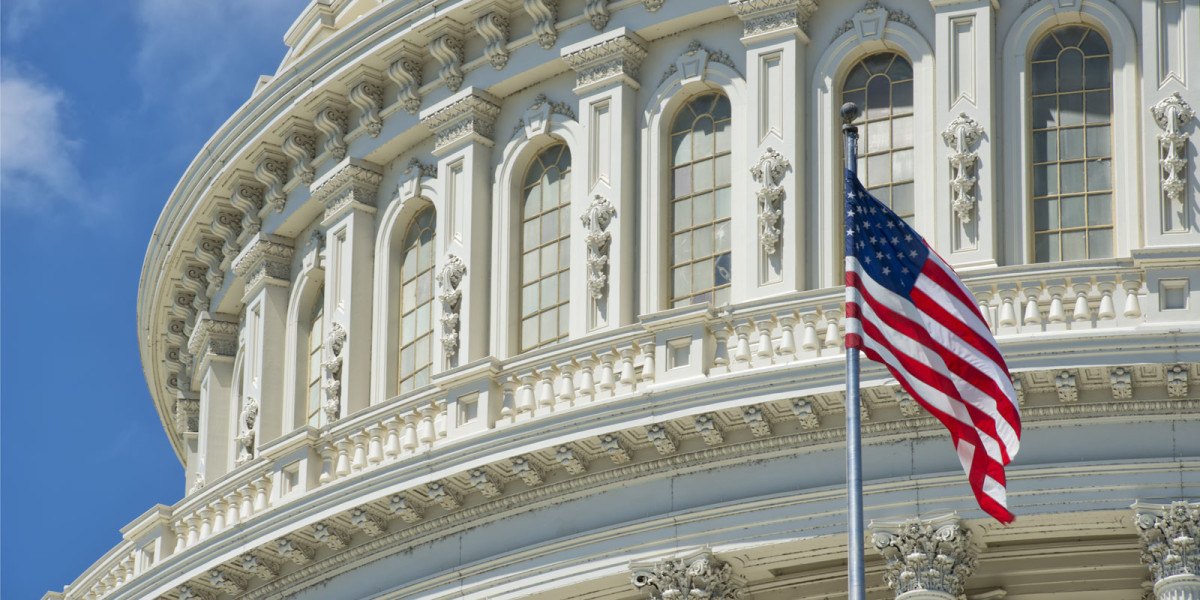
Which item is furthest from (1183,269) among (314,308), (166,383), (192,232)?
(166,383)

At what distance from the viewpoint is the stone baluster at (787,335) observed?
36.6m

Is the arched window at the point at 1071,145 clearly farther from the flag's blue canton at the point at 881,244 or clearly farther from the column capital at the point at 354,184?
the column capital at the point at 354,184

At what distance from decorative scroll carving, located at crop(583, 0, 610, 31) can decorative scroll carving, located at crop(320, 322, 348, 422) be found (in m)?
5.91

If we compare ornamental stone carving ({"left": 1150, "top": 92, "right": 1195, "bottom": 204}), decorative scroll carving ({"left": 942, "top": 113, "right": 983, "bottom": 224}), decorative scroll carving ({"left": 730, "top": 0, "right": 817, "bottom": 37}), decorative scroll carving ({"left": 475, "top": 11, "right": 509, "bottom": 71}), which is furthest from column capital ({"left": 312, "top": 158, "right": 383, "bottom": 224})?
ornamental stone carving ({"left": 1150, "top": 92, "right": 1195, "bottom": 204})

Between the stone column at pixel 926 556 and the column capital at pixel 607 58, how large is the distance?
30.5ft

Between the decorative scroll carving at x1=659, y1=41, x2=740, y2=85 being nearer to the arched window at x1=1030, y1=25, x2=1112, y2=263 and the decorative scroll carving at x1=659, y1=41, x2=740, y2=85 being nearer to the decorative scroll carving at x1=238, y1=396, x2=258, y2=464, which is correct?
the arched window at x1=1030, y1=25, x2=1112, y2=263

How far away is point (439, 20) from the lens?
143ft

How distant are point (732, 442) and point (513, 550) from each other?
3382 mm

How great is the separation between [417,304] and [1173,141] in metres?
11.6

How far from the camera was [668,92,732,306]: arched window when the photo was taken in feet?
132

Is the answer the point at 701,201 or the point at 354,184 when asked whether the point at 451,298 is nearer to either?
the point at 354,184

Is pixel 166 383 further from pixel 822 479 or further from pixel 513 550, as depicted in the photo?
pixel 822 479

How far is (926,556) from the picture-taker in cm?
3447

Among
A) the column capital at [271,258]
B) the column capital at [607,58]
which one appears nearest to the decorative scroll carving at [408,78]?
the column capital at [607,58]
